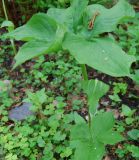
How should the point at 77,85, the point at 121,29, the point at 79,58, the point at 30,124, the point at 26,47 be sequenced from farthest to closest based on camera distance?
1. the point at 121,29
2. the point at 77,85
3. the point at 30,124
4. the point at 26,47
5. the point at 79,58

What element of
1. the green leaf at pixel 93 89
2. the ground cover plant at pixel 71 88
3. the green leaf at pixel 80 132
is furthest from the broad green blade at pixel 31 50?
the green leaf at pixel 80 132

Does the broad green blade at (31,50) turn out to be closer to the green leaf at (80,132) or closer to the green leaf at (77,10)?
the green leaf at (77,10)

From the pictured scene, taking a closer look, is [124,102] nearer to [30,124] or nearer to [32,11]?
[30,124]

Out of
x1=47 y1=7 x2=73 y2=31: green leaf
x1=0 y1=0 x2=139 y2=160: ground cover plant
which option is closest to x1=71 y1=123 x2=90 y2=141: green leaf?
x1=0 y1=0 x2=139 y2=160: ground cover plant

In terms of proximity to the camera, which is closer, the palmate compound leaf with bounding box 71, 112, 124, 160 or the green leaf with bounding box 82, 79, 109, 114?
the green leaf with bounding box 82, 79, 109, 114

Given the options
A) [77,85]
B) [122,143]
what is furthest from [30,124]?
[122,143]

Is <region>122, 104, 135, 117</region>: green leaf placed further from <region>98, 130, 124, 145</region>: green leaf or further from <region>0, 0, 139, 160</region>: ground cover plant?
<region>98, 130, 124, 145</region>: green leaf
